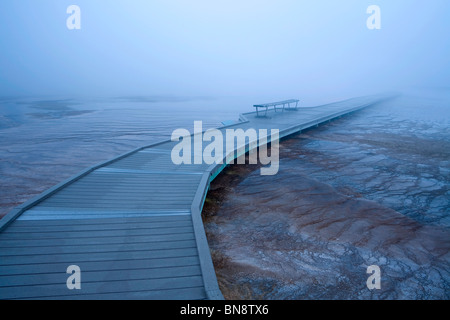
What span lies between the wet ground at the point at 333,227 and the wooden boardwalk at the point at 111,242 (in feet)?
2.61

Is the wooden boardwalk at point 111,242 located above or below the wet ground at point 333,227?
above

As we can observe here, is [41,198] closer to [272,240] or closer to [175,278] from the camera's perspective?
[175,278]

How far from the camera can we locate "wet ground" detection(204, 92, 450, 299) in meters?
3.55

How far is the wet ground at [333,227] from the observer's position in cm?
355

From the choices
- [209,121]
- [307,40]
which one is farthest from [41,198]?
[307,40]

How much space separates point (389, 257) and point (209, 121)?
44.3 feet

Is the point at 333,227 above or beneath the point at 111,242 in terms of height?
beneath

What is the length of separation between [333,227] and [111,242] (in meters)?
3.70

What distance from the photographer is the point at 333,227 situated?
16.2 ft

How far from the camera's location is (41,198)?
163 inches

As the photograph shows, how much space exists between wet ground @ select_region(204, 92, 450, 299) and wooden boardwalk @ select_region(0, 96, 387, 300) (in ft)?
2.61

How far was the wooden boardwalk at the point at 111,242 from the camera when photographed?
2596mm

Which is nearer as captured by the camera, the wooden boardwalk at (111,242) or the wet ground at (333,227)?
the wooden boardwalk at (111,242)

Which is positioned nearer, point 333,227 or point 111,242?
point 111,242
